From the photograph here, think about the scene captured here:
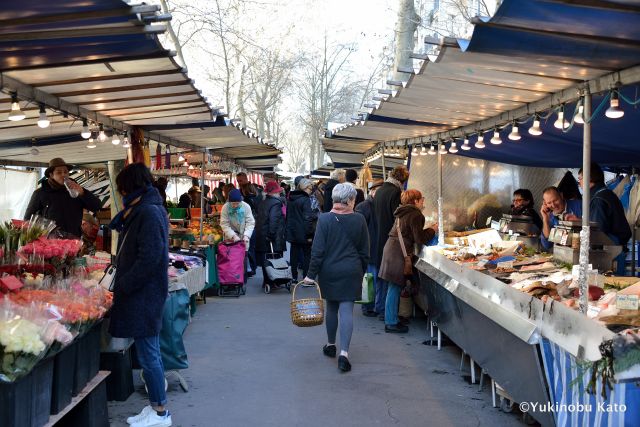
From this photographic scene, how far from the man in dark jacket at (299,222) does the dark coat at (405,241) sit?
3908 millimetres

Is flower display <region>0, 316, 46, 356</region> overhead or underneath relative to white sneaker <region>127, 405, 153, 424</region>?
overhead

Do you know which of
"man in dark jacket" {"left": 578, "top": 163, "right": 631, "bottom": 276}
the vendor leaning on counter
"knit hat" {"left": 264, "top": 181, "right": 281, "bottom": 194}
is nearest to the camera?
"man in dark jacket" {"left": 578, "top": 163, "right": 631, "bottom": 276}

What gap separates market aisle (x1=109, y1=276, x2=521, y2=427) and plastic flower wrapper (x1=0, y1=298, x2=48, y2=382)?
1863 millimetres

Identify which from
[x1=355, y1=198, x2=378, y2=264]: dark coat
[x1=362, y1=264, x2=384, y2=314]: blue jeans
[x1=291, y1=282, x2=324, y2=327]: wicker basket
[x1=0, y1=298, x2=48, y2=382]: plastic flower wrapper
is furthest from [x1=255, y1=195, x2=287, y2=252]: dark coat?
[x1=0, y1=298, x2=48, y2=382]: plastic flower wrapper

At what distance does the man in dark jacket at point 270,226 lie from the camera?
1286cm

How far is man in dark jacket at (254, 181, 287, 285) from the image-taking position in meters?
A: 12.9

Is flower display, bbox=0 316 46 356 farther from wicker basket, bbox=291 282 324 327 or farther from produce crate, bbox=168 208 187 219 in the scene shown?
produce crate, bbox=168 208 187 219

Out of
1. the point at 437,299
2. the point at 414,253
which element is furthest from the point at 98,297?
the point at 414,253

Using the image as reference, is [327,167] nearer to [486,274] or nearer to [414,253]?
[414,253]

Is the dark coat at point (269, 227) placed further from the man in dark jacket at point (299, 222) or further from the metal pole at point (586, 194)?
the metal pole at point (586, 194)

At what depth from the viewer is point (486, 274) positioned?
6465 mm

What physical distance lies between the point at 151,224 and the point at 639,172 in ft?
30.1

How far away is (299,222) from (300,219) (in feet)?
0.22

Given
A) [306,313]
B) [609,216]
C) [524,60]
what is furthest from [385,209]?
[524,60]
